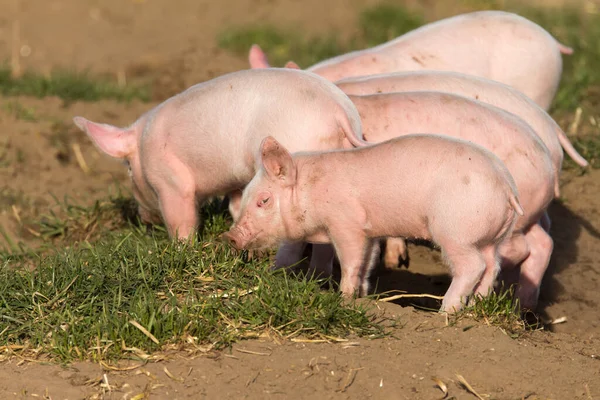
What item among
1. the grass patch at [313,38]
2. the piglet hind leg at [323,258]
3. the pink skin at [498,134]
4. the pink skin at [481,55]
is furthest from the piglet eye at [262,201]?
the grass patch at [313,38]

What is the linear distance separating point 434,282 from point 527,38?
6.67ft

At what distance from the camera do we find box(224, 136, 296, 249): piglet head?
17.2 ft

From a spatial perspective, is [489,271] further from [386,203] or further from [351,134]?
[351,134]

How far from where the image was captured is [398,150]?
5.04 metres

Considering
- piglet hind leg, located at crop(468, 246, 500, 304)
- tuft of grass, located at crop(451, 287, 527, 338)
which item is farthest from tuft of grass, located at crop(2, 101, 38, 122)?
tuft of grass, located at crop(451, 287, 527, 338)

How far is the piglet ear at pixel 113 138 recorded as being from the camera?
6.30m

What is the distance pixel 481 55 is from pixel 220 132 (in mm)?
2394

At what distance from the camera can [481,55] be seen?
23.8 feet

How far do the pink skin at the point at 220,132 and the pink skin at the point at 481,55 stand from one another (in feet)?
4.66

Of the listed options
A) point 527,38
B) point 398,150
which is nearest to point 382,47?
point 527,38

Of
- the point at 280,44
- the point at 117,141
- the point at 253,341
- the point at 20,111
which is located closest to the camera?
the point at 253,341

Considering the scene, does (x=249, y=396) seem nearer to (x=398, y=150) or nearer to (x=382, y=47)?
(x=398, y=150)

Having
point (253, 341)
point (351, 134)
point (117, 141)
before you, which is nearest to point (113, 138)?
point (117, 141)

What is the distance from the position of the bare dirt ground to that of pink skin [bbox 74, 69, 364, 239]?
3.80ft
